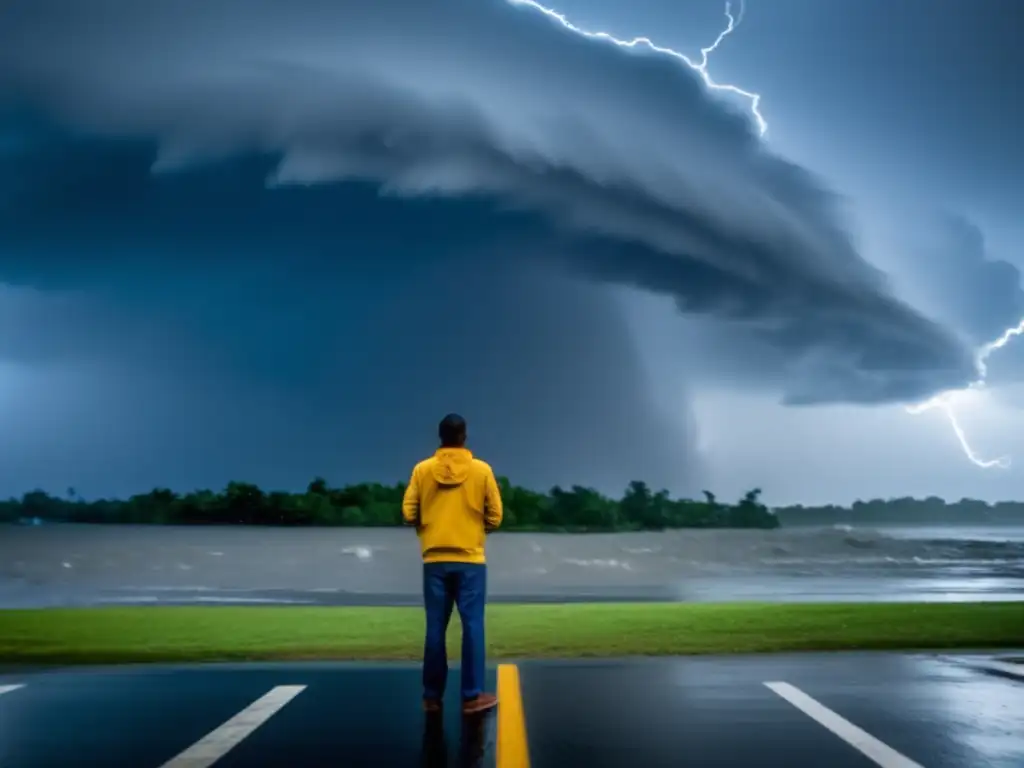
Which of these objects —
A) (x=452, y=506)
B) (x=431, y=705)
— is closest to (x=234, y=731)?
(x=431, y=705)

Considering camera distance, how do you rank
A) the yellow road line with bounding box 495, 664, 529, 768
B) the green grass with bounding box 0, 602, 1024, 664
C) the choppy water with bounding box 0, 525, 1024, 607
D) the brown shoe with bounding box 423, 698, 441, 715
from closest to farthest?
the yellow road line with bounding box 495, 664, 529, 768 → the brown shoe with bounding box 423, 698, 441, 715 → the green grass with bounding box 0, 602, 1024, 664 → the choppy water with bounding box 0, 525, 1024, 607

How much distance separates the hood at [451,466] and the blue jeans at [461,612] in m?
0.62

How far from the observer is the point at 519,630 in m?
16.8

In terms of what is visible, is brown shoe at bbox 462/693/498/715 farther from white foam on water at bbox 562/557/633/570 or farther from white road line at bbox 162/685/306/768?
white foam on water at bbox 562/557/633/570

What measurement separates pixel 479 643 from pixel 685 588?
2164cm

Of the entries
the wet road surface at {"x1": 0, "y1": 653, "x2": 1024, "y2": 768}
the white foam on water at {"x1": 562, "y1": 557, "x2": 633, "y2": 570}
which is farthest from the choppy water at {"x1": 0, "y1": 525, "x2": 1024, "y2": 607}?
the wet road surface at {"x1": 0, "y1": 653, "x2": 1024, "y2": 768}

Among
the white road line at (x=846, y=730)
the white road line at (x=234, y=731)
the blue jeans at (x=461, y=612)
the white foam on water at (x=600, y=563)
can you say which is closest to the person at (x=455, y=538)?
the blue jeans at (x=461, y=612)

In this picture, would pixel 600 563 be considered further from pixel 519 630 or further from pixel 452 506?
pixel 452 506

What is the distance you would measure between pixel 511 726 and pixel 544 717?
59cm

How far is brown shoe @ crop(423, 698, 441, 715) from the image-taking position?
9.56 metres

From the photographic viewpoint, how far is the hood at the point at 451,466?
31.1 feet

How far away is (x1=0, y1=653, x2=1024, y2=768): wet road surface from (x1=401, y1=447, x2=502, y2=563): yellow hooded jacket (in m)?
1.23

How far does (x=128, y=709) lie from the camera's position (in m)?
9.96

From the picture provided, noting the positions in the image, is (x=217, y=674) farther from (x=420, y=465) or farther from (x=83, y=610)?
(x=83, y=610)
